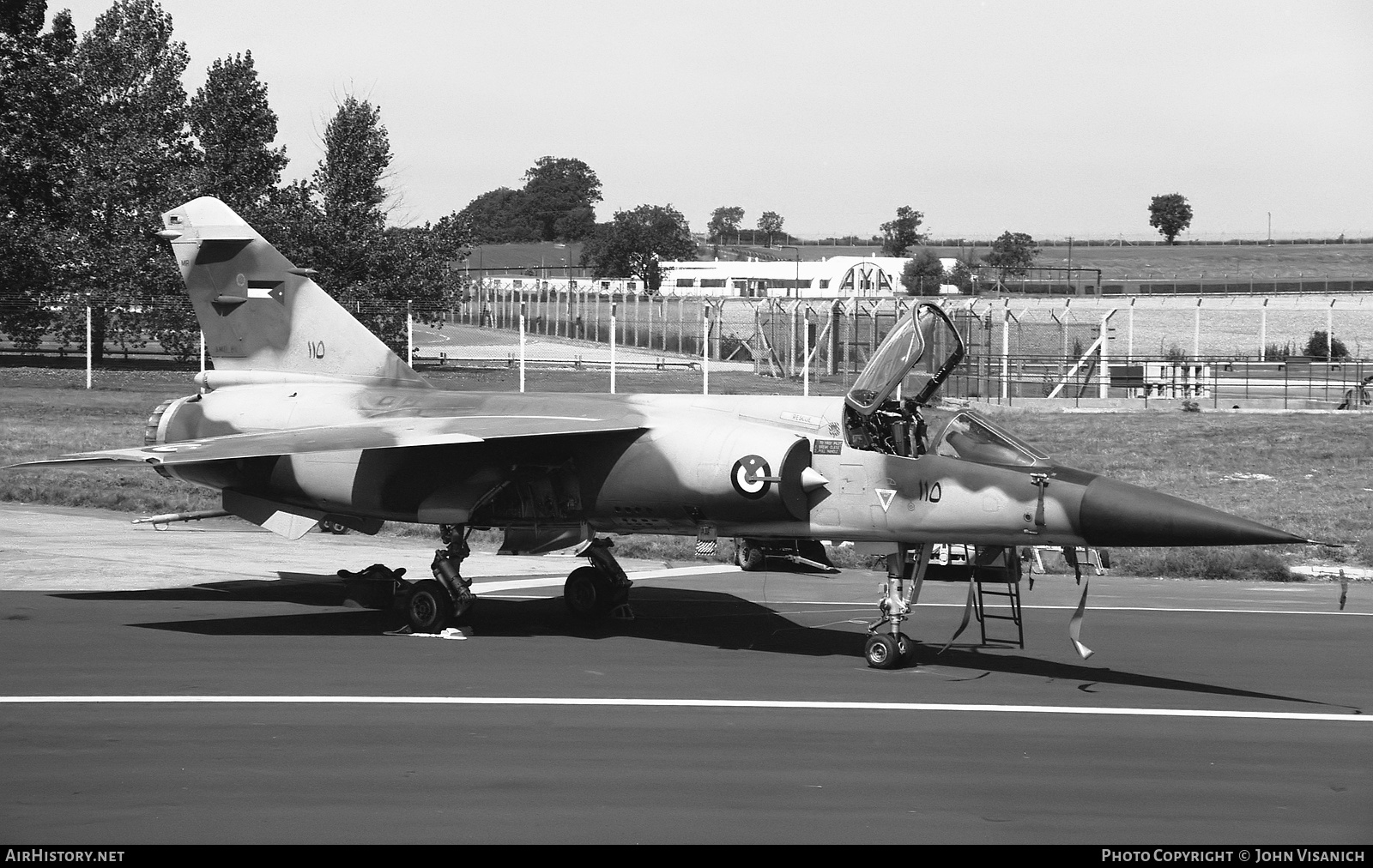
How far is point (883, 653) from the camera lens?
41.7 ft

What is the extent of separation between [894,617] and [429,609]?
5138 millimetres

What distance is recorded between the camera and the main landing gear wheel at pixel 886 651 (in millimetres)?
12680

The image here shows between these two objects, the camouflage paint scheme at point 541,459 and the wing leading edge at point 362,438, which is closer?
the camouflage paint scheme at point 541,459

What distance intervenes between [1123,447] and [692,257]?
100 m

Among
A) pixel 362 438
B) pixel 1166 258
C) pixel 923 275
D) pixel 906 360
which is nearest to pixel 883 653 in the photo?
pixel 906 360

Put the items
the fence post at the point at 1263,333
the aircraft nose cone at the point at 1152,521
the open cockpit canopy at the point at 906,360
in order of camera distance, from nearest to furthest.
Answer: the aircraft nose cone at the point at 1152,521
the open cockpit canopy at the point at 906,360
the fence post at the point at 1263,333

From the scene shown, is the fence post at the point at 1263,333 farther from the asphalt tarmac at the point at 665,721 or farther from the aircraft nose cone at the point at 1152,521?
the aircraft nose cone at the point at 1152,521

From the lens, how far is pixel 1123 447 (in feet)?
111

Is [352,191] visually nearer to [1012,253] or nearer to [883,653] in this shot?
[883,653]

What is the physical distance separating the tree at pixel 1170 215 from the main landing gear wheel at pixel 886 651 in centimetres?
18648

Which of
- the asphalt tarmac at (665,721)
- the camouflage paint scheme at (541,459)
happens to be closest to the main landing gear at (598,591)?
the asphalt tarmac at (665,721)

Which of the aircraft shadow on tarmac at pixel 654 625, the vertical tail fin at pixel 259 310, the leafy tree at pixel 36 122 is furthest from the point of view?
the leafy tree at pixel 36 122

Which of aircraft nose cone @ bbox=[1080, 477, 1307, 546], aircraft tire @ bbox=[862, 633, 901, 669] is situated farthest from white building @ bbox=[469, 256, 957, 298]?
aircraft nose cone @ bbox=[1080, 477, 1307, 546]

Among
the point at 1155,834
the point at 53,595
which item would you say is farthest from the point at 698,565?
the point at 1155,834
